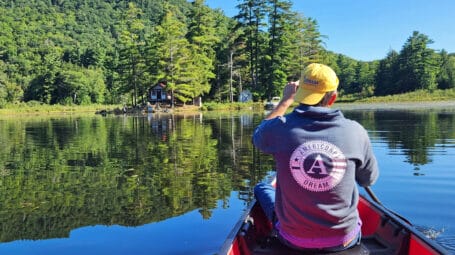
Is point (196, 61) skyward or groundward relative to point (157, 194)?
skyward

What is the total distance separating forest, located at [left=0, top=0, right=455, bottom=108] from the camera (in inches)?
1845

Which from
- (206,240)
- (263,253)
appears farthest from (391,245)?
(206,240)

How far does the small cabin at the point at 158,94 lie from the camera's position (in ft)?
161

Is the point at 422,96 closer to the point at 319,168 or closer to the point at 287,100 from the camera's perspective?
the point at 287,100

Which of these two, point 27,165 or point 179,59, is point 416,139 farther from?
point 179,59

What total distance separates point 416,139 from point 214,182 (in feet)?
→ 26.4

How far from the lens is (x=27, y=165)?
10953 millimetres

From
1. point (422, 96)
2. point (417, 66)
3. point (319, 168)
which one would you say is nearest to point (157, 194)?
point (319, 168)

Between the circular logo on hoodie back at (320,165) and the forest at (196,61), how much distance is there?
4186cm

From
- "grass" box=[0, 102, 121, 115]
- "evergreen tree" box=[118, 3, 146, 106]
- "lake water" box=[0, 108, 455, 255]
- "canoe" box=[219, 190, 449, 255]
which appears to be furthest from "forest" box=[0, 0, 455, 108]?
"canoe" box=[219, 190, 449, 255]

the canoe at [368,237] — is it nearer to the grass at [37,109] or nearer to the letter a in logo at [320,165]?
the letter a in logo at [320,165]

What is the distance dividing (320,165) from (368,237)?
173cm

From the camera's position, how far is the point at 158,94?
5069 cm

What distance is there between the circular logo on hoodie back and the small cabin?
4642cm
